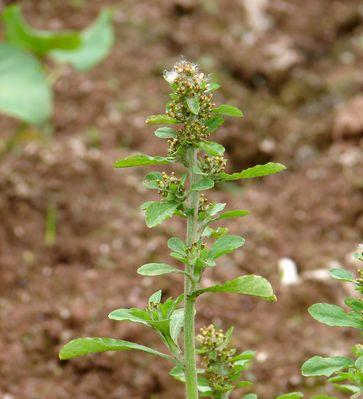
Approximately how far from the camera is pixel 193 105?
117 centimetres

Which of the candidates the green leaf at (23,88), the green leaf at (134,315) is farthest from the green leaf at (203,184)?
the green leaf at (23,88)

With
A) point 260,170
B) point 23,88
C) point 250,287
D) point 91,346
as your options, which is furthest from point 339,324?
point 23,88

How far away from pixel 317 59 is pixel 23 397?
2.68 m

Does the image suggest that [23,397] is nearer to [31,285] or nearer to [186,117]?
[31,285]

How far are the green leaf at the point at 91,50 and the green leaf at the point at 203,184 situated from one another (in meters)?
2.31

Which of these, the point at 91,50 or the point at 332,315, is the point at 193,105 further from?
the point at 91,50

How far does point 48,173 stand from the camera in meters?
2.94

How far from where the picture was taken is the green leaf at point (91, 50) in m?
3.42

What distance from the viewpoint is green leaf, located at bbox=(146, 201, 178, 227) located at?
1.16 m

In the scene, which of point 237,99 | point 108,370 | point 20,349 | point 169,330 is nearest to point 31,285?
point 20,349

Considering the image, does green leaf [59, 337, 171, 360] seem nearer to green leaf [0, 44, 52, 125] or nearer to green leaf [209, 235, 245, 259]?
green leaf [209, 235, 245, 259]

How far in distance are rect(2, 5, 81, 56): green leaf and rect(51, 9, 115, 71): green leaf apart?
84 mm

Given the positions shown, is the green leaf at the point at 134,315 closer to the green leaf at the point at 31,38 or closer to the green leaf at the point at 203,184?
the green leaf at the point at 203,184

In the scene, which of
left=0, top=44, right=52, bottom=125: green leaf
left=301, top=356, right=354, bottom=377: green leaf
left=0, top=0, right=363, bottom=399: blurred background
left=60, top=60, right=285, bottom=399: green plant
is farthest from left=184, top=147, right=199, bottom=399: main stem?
left=0, top=44, right=52, bottom=125: green leaf
